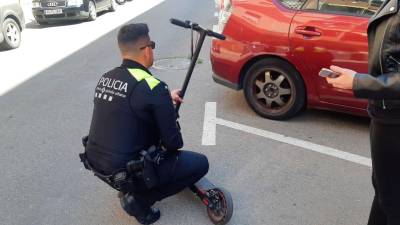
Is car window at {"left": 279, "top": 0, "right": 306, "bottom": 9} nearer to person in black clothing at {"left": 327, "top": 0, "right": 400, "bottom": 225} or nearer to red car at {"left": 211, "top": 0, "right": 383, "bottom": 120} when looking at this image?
red car at {"left": 211, "top": 0, "right": 383, "bottom": 120}

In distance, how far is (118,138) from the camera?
2562 millimetres

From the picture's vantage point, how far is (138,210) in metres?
2.79

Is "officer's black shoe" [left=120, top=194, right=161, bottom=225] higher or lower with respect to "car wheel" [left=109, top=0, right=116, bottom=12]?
higher

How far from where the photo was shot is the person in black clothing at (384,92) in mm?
1594

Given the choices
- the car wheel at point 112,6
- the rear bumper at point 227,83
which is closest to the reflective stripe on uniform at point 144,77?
the rear bumper at point 227,83

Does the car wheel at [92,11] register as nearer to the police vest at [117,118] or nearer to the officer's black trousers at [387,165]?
the police vest at [117,118]

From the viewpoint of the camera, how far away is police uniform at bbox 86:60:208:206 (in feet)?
8.09

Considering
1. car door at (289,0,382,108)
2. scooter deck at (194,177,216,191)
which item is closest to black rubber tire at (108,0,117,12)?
car door at (289,0,382,108)

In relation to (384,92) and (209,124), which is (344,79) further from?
(209,124)

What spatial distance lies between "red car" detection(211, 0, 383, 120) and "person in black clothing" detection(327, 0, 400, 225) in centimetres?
205

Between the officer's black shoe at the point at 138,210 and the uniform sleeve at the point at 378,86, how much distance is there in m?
1.66

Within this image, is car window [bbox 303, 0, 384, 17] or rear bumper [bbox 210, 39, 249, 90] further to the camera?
rear bumper [bbox 210, 39, 249, 90]

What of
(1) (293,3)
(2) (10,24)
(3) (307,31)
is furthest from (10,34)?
(3) (307,31)

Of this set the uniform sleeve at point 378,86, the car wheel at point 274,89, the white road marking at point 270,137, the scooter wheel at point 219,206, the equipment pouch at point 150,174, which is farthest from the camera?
the car wheel at point 274,89
